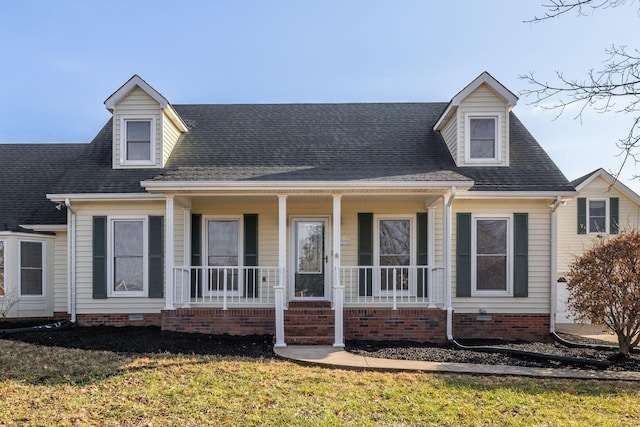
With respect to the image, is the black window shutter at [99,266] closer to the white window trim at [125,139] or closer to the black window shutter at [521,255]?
the white window trim at [125,139]

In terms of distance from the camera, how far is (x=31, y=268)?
10.9 meters

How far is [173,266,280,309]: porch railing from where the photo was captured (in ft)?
32.0

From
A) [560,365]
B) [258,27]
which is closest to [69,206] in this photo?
[258,27]

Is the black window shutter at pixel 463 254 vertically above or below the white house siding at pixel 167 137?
below

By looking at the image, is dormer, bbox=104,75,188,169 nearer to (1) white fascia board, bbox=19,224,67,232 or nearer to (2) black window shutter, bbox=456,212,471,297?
(1) white fascia board, bbox=19,224,67,232

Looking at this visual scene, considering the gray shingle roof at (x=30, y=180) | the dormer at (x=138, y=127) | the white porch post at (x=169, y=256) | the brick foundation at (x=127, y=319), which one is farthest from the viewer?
the gray shingle roof at (x=30, y=180)

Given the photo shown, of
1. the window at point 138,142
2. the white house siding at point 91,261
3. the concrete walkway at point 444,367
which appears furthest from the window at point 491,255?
the window at point 138,142

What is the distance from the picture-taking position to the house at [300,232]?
32.2 ft

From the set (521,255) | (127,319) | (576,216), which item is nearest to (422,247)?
(521,255)

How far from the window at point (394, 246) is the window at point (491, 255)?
4.87ft

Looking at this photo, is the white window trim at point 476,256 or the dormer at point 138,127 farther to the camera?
the dormer at point 138,127

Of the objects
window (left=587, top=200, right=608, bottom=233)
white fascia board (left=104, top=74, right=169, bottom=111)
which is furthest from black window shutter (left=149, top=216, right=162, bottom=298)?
window (left=587, top=200, right=608, bottom=233)

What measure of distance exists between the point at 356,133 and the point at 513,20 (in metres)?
7.06

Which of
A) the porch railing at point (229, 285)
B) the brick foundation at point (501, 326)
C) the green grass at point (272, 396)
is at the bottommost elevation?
the brick foundation at point (501, 326)
